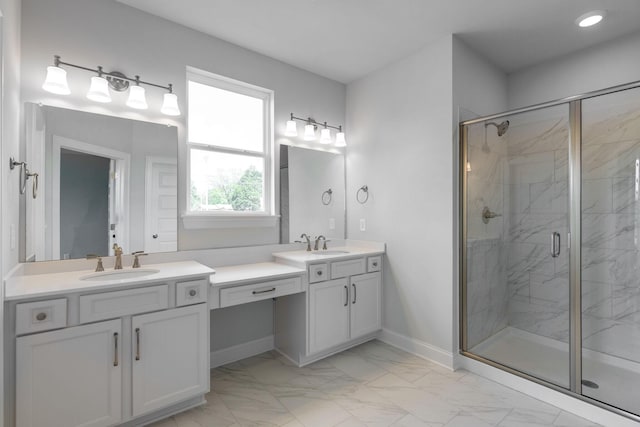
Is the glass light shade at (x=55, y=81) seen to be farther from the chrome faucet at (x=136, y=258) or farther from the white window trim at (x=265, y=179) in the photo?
the chrome faucet at (x=136, y=258)

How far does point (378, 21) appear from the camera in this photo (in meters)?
2.37

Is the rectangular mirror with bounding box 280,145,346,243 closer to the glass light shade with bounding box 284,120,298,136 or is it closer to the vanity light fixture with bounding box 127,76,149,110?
the glass light shade with bounding box 284,120,298,136

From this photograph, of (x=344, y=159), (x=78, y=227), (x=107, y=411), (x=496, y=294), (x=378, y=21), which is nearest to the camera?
(x=107, y=411)

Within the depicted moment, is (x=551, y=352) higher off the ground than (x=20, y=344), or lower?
lower

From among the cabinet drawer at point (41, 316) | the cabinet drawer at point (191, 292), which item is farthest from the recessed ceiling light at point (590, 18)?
the cabinet drawer at point (41, 316)

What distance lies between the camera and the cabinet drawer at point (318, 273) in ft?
8.39

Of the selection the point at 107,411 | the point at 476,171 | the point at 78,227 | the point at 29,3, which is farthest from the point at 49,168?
the point at 476,171

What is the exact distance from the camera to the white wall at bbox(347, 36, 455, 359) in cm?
261

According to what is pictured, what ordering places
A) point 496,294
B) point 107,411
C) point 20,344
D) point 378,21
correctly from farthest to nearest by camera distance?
point 496,294 < point 378,21 < point 107,411 < point 20,344

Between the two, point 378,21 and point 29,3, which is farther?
point 378,21

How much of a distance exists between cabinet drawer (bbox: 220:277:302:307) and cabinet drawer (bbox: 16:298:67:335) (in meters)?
0.83

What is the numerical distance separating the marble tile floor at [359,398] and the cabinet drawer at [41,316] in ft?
2.85

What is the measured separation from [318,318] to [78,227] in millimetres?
1820

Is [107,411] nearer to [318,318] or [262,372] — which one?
[262,372]
